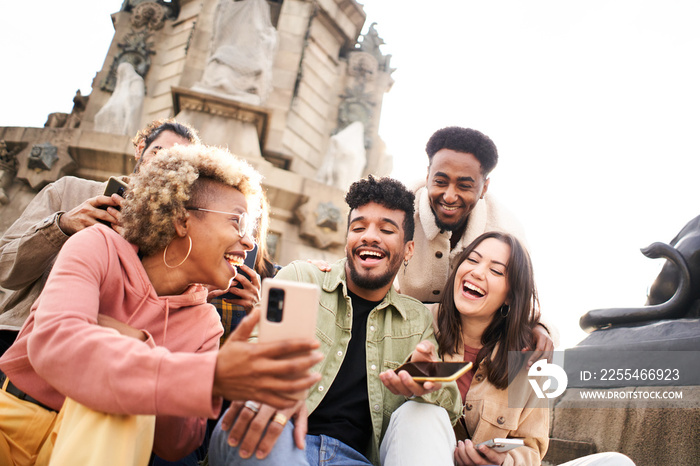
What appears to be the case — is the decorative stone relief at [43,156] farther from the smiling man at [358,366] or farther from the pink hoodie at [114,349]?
the pink hoodie at [114,349]

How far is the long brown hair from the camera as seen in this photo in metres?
2.63

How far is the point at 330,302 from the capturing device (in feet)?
8.61

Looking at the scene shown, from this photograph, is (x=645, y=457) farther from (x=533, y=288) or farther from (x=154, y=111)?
(x=154, y=111)

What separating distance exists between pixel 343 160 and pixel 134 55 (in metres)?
5.04

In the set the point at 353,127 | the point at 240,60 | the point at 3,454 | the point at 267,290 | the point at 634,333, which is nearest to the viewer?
the point at 267,290

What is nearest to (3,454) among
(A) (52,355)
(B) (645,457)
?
(A) (52,355)

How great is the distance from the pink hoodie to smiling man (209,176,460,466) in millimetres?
337

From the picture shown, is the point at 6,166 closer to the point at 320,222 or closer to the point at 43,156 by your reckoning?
the point at 43,156

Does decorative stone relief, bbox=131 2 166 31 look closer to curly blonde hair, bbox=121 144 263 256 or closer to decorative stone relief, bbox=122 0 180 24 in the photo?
decorative stone relief, bbox=122 0 180 24

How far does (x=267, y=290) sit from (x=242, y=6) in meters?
8.48

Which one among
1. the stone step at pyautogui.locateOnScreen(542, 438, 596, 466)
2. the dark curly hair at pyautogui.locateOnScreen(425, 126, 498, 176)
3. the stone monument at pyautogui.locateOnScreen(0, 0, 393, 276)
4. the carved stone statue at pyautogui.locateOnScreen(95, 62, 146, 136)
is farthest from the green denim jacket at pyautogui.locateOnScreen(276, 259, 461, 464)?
the carved stone statue at pyautogui.locateOnScreen(95, 62, 146, 136)

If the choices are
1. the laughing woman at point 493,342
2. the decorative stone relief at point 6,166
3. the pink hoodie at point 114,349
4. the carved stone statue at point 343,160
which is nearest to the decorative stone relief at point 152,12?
the decorative stone relief at point 6,166

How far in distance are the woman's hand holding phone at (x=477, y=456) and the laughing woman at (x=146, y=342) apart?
1215 mm

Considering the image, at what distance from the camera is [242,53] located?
26.7ft
